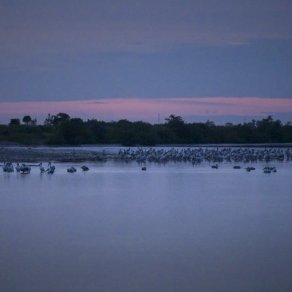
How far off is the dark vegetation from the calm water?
44.2 metres

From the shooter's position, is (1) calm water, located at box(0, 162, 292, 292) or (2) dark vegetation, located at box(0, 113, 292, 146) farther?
(2) dark vegetation, located at box(0, 113, 292, 146)

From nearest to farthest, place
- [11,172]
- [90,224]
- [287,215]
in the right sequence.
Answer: [90,224] → [287,215] → [11,172]

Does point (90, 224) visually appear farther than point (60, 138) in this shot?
No

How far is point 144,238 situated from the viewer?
10.7 meters

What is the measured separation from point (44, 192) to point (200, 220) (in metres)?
5.70

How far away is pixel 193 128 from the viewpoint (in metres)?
75.0

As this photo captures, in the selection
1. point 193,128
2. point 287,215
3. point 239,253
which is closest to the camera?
point 239,253

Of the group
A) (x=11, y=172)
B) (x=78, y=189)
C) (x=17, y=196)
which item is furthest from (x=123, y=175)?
(x=17, y=196)

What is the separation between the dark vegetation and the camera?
207ft

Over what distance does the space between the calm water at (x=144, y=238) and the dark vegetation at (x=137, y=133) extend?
44.2 metres

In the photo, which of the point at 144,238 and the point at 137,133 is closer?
the point at 144,238

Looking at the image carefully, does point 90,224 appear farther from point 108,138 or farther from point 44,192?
point 108,138

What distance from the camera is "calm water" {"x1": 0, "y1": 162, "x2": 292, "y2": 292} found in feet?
27.3

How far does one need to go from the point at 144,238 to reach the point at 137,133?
5713 cm
